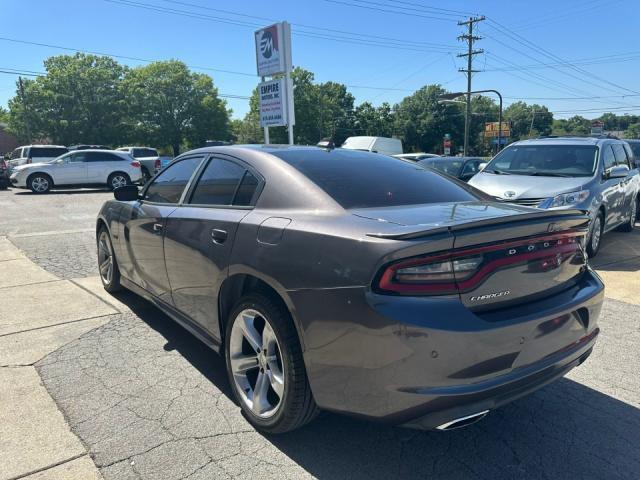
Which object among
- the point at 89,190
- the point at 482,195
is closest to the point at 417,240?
the point at 482,195

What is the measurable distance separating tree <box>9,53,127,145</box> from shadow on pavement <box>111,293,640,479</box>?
192ft

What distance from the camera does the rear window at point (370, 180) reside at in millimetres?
2756

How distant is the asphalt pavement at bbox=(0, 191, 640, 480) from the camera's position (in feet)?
7.83

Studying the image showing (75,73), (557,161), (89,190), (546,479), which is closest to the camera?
(546,479)

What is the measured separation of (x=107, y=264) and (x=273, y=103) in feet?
36.6

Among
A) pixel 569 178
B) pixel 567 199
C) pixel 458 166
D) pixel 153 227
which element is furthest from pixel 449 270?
pixel 458 166

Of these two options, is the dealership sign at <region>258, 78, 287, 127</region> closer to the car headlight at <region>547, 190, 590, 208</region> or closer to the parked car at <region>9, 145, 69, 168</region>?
the car headlight at <region>547, 190, 590, 208</region>

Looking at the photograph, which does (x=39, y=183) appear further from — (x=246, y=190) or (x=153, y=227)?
(x=246, y=190)

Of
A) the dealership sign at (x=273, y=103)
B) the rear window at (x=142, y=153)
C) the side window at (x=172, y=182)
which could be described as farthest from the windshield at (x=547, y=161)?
the rear window at (x=142, y=153)

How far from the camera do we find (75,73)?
5466 cm

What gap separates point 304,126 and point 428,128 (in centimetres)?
1882

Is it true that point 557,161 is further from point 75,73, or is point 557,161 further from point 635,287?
point 75,73

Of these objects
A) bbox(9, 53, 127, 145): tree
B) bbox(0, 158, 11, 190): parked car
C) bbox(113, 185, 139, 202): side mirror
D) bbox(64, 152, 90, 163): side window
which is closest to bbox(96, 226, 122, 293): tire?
bbox(113, 185, 139, 202): side mirror

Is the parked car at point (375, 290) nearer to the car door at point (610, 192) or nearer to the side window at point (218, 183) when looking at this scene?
the side window at point (218, 183)
